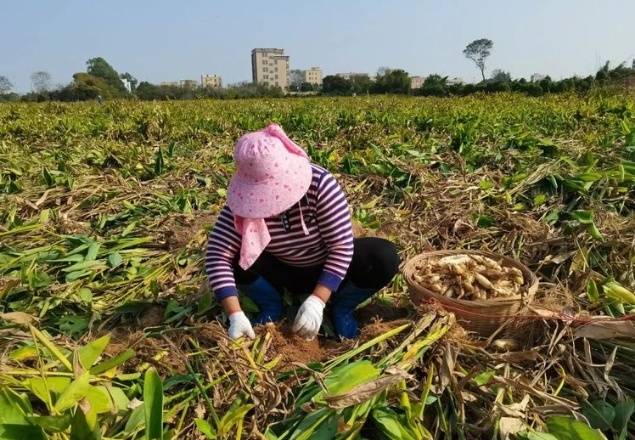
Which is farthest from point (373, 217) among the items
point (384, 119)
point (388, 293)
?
point (384, 119)

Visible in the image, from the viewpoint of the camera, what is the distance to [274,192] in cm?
176

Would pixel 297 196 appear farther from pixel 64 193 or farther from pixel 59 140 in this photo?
pixel 59 140

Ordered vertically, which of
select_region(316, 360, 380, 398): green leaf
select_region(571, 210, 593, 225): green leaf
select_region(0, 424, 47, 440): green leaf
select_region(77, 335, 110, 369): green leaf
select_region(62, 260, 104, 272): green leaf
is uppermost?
select_region(571, 210, 593, 225): green leaf

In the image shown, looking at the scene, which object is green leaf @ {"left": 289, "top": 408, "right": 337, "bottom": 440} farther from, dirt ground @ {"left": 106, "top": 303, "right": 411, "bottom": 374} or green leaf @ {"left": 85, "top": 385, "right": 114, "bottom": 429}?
green leaf @ {"left": 85, "top": 385, "right": 114, "bottom": 429}

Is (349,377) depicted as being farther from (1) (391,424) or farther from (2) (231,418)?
(2) (231,418)

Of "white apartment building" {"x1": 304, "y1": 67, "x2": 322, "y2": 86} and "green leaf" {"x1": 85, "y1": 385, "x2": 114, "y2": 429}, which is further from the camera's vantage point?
"white apartment building" {"x1": 304, "y1": 67, "x2": 322, "y2": 86}

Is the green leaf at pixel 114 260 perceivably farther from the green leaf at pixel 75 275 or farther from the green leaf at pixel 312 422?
the green leaf at pixel 312 422

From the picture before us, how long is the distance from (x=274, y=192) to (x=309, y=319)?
1.59ft

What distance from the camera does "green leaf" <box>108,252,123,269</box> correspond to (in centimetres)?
251

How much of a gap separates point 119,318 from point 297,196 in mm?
998

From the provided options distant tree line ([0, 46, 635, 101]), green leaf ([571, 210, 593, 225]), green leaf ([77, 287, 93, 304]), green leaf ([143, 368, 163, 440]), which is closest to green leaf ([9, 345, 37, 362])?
green leaf ([143, 368, 163, 440])

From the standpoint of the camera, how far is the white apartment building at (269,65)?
379 ft

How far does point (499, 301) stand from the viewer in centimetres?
176

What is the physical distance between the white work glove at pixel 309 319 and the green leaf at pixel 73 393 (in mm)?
771
